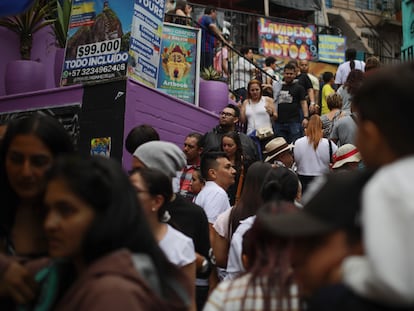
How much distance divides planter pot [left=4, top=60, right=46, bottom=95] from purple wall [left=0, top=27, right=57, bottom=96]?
1.58ft

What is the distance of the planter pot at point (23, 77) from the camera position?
899 centimetres

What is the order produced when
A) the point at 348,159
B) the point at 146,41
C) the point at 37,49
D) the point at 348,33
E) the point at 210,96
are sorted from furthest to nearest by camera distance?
the point at 348,33
the point at 210,96
the point at 37,49
the point at 146,41
the point at 348,159

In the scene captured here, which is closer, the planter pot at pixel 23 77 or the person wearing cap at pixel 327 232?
the person wearing cap at pixel 327 232

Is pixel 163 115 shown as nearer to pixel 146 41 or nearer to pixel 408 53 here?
pixel 146 41

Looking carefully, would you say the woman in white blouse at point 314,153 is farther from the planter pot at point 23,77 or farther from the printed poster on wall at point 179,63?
the planter pot at point 23,77

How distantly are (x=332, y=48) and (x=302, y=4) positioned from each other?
9.94 ft

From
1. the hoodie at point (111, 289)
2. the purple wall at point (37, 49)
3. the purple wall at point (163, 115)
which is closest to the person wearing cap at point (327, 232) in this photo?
the hoodie at point (111, 289)

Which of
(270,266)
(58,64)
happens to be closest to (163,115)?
(58,64)

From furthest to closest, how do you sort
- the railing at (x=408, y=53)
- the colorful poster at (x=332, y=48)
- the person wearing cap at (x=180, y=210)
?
the colorful poster at (x=332, y=48) < the railing at (x=408, y=53) < the person wearing cap at (x=180, y=210)

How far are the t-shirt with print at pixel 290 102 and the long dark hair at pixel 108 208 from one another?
27.2 feet

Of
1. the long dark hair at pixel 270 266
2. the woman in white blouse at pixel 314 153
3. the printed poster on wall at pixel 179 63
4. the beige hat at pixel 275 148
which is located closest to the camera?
the long dark hair at pixel 270 266

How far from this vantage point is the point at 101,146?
25.9 feet

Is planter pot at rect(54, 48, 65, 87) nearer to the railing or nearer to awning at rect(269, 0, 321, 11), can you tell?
the railing

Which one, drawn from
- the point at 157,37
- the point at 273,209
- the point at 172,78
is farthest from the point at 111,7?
the point at 273,209
